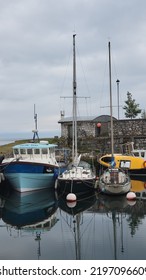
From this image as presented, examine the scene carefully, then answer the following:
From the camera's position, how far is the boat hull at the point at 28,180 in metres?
24.8

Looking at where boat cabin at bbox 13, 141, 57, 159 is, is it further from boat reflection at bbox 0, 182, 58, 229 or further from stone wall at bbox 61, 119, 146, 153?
stone wall at bbox 61, 119, 146, 153

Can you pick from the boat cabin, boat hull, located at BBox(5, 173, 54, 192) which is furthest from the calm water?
the boat cabin

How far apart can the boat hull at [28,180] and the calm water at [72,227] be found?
80cm

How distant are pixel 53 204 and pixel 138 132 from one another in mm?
24664

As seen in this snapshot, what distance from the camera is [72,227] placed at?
16.7m

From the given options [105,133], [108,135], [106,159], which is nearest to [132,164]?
[106,159]

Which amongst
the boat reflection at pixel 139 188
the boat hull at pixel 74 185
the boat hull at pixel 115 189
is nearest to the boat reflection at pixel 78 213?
the boat hull at pixel 74 185

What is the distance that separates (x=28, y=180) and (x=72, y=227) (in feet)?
29.7

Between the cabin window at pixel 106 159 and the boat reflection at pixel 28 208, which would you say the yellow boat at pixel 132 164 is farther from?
the boat reflection at pixel 28 208

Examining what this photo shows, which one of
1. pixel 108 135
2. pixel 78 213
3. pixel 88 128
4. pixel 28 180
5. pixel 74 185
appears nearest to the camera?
pixel 78 213

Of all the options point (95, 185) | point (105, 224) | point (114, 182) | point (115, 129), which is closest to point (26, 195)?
point (95, 185)

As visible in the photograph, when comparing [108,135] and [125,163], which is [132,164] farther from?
[108,135]

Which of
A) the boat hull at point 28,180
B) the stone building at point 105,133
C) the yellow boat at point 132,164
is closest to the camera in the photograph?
the boat hull at point 28,180

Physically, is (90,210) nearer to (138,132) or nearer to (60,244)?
(60,244)
